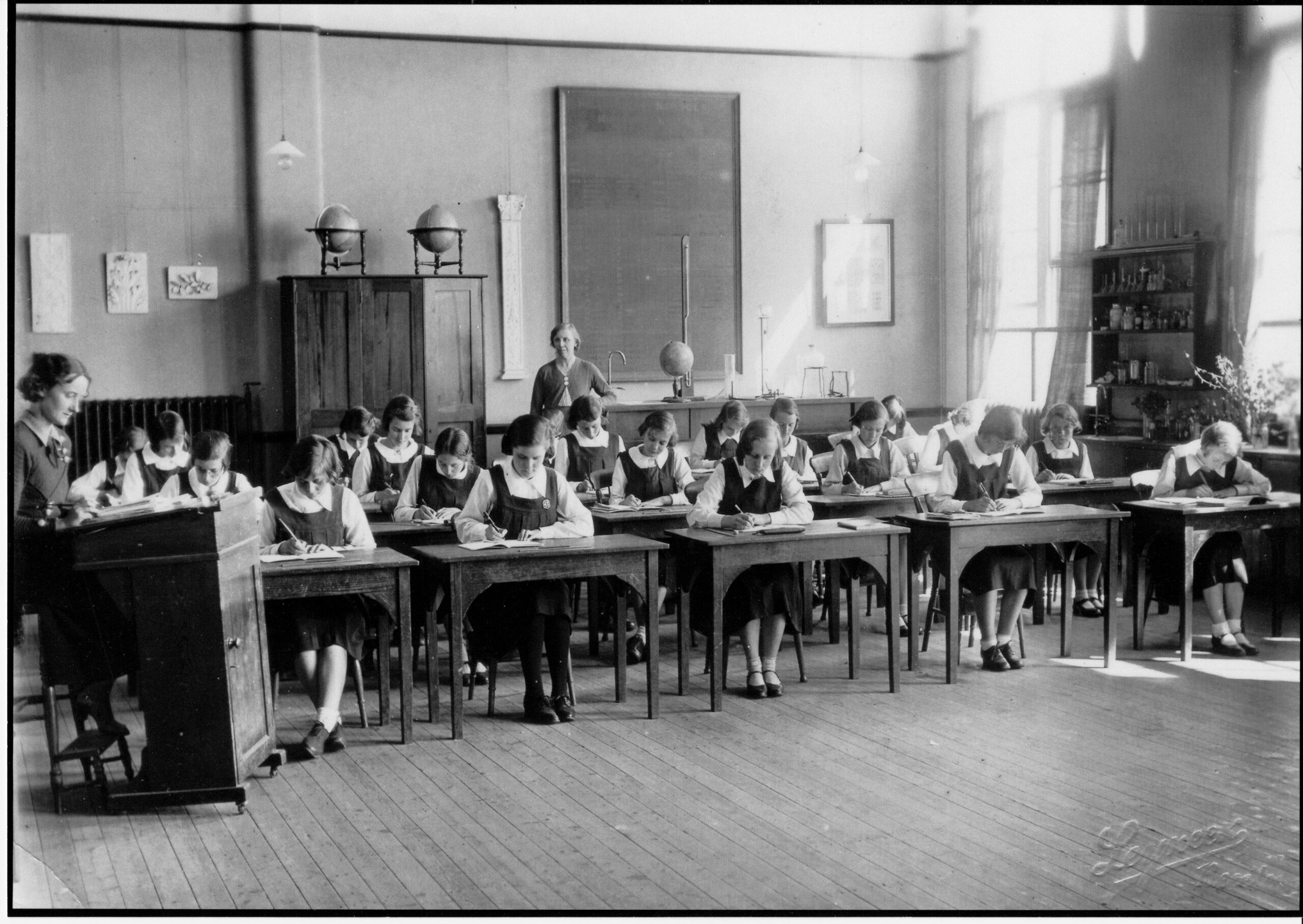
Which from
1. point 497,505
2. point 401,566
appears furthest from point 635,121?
point 401,566

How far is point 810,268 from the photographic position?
418 inches

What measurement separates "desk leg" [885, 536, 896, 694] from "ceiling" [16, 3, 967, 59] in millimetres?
4587

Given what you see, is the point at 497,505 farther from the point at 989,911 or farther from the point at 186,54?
the point at 186,54

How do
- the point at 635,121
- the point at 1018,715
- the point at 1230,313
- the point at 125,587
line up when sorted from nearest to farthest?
1. the point at 125,587
2. the point at 1018,715
3. the point at 1230,313
4. the point at 635,121

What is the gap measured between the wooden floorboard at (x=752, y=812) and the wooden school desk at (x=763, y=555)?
0.16 metres

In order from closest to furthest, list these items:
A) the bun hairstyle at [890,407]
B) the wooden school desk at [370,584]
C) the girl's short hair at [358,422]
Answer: the wooden school desk at [370,584] < the girl's short hair at [358,422] < the bun hairstyle at [890,407]

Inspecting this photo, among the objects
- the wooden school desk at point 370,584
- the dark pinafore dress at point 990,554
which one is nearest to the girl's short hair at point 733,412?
the dark pinafore dress at point 990,554

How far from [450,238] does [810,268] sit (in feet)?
9.97

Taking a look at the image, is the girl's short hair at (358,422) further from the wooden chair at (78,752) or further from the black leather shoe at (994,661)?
the black leather shoe at (994,661)

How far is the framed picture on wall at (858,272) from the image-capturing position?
10609 millimetres

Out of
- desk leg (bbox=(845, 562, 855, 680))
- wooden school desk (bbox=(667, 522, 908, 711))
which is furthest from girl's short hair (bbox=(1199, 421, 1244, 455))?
desk leg (bbox=(845, 562, 855, 680))

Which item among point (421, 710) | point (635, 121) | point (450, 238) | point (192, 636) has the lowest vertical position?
point (421, 710)

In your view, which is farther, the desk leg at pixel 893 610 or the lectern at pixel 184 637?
the desk leg at pixel 893 610

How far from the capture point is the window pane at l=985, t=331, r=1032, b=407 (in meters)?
9.88
